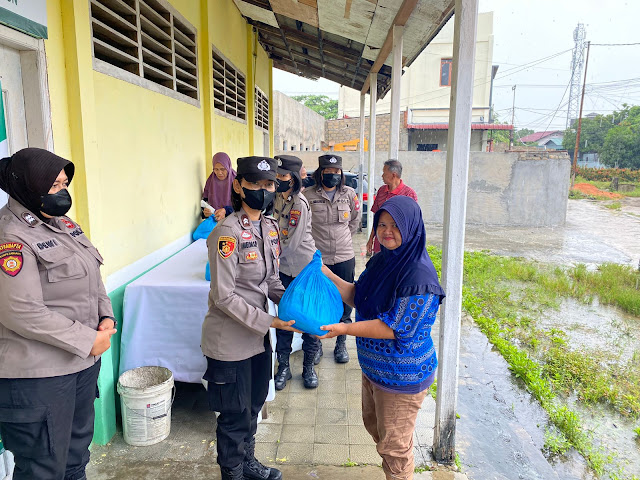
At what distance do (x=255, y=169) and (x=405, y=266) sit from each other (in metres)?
0.87

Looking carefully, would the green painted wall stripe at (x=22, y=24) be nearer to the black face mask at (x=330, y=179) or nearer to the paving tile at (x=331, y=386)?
the black face mask at (x=330, y=179)

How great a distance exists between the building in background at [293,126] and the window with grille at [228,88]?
10940 millimetres

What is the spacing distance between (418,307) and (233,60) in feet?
21.3

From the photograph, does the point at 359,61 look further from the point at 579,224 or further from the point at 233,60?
the point at 579,224

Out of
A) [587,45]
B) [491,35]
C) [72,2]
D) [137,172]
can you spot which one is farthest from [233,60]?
[587,45]

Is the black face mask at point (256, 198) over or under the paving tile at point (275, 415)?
over

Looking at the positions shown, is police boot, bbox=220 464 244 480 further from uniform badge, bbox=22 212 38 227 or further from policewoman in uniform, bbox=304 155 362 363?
policewoman in uniform, bbox=304 155 362 363

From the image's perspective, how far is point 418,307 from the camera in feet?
6.20

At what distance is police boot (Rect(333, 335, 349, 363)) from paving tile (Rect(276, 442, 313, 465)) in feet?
4.22

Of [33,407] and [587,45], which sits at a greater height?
[587,45]

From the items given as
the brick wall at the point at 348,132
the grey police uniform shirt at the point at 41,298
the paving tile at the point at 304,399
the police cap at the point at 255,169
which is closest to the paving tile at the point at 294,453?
the paving tile at the point at 304,399

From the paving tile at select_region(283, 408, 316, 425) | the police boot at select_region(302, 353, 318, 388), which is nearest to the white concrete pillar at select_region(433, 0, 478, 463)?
the paving tile at select_region(283, 408, 316, 425)

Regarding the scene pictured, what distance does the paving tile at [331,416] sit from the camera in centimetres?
321

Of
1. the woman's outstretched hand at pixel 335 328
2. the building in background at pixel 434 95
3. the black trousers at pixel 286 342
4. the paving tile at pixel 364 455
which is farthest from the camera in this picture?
the building in background at pixel 434 95
